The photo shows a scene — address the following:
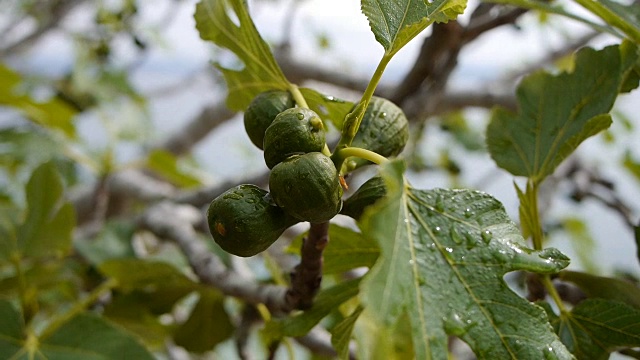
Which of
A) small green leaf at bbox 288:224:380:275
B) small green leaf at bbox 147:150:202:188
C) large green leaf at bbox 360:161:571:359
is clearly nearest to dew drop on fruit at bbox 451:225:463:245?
large green leaf at bbox 360:161:571:359

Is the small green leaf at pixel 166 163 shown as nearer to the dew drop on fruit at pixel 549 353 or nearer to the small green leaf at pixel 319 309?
the small green leaf at pixel 319 309

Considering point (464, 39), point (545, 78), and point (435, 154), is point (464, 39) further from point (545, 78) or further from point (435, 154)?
point (435, 154)

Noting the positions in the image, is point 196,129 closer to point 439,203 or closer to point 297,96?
point 297,96

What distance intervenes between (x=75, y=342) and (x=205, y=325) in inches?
12.8

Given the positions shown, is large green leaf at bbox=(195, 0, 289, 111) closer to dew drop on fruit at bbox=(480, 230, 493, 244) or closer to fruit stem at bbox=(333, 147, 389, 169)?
fruit stem at bbox=(333, 147, 389, 169)

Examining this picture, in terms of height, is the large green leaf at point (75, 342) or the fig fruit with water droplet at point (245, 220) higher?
the fig fruit with water droplet at point (245, 220)

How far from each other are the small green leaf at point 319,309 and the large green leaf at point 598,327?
215 mm

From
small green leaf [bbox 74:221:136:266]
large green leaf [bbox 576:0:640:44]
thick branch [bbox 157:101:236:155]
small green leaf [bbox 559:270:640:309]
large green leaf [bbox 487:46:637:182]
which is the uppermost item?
large green leaf [bbox 576:0:640:44]

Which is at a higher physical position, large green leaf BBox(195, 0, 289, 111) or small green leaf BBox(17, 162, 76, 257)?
large green leaf BBox(195, 0, 289, 111)

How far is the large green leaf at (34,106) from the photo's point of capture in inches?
58.0

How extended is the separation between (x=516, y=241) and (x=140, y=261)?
692mm

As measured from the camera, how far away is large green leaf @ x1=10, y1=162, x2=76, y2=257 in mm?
1046

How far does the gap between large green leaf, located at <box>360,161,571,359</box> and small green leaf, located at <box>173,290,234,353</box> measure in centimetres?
74

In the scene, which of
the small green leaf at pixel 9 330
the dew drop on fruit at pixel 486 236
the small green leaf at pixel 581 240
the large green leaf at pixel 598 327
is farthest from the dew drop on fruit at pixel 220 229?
the small green leaf at pixel 581 240
